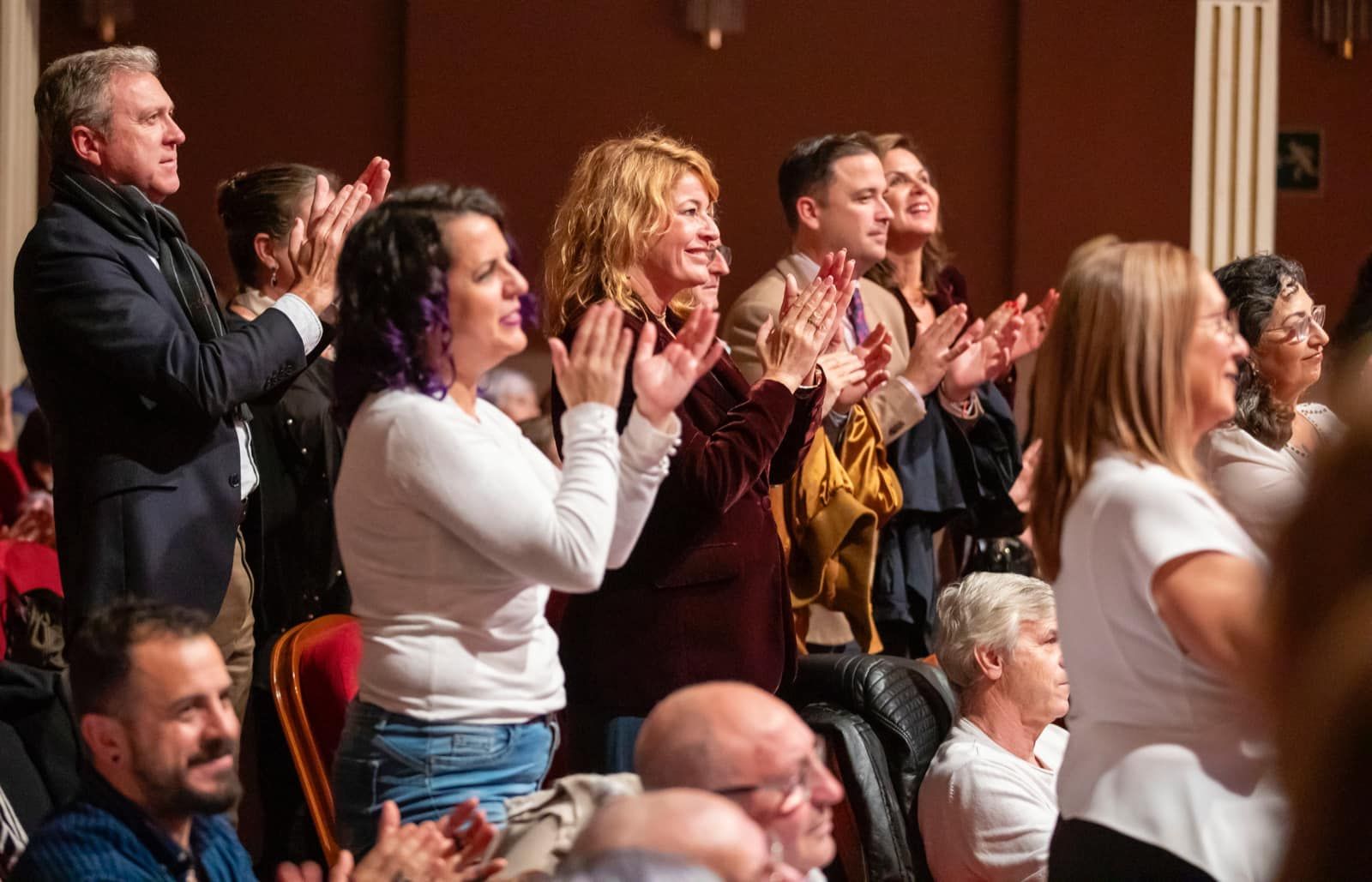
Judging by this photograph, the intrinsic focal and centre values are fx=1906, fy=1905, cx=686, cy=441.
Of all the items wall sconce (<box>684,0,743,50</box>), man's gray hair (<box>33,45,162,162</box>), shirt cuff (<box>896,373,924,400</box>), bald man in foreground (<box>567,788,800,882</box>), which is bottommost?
bald man in foreground (<box>567,788,800,882</box>)

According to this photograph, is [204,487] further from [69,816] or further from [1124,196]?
[1124,196]

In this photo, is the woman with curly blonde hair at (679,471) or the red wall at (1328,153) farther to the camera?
the red wall at (1328,153)

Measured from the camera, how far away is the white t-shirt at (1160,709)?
1826 mm

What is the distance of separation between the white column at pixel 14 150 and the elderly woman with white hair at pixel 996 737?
12.1 ft

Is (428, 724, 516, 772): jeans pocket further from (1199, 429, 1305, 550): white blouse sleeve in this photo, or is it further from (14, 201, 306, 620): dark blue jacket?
(1199, 429, 1305, 550): white blouse sleeve

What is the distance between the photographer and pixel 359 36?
6.01 metres

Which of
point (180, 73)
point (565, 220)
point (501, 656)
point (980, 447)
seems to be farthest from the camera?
point (180, 73)

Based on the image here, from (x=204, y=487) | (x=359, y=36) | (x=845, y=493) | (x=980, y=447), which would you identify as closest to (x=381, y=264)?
(x=204, y=487)

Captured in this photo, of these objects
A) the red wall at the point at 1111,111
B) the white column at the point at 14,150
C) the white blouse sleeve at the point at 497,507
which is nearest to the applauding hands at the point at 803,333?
the white blouse sleeve at the point at 497,507

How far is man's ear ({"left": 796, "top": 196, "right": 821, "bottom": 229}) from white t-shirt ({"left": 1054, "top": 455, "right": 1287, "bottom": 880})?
2160 millimetres

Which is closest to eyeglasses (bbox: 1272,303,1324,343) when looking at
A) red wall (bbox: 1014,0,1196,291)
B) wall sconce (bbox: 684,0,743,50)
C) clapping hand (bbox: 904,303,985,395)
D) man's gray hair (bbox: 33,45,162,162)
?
clapping hand (bbox: 904,303,985,395)

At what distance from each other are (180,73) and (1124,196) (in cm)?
299

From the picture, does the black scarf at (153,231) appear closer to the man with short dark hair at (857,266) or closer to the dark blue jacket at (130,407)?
the dark blue jacket at (130,407)

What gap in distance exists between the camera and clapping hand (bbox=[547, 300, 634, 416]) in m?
2.09
